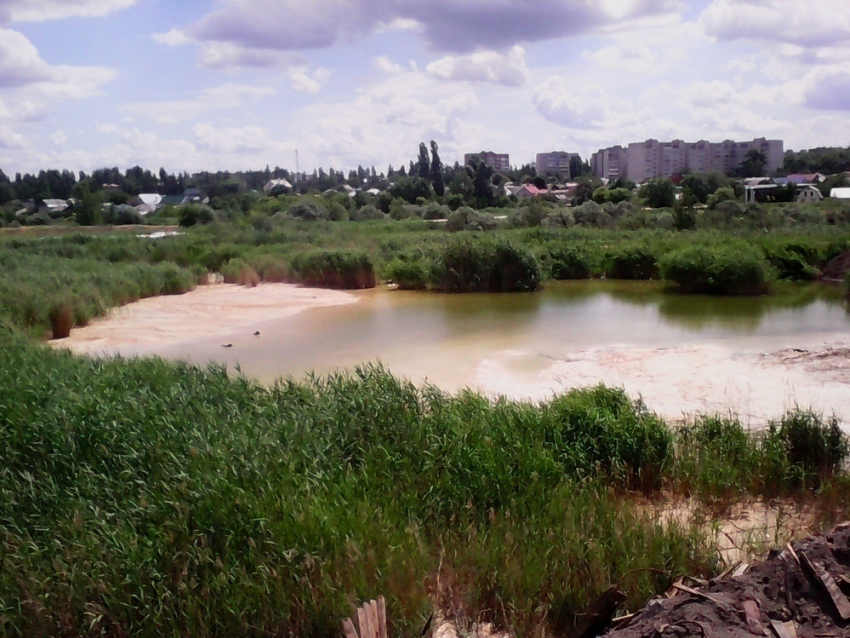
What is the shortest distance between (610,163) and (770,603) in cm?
12430

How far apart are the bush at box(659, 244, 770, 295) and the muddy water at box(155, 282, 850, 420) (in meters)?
0.67

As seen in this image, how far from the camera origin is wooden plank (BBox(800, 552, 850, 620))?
3.68m

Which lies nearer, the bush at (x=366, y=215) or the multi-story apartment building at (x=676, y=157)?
the bush at (x=366, y=215)

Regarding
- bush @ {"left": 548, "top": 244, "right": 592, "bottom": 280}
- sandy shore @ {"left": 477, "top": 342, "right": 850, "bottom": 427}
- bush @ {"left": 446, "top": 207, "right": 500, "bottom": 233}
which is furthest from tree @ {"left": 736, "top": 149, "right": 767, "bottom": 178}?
sandy shore @ {"left": 477, "top": 342, "right": 850, "bottom": 427}

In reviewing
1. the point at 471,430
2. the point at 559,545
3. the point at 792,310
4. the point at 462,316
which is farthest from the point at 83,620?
the point at 792,310

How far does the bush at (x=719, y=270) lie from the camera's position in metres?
19.9

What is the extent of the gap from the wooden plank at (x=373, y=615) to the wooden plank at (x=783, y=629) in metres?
1.90

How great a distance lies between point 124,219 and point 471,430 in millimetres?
53623

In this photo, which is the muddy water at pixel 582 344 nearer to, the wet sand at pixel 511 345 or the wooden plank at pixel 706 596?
the wet sand at pixel 511 345

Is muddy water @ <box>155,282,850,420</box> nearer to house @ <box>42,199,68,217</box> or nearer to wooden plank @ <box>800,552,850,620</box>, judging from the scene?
wooden plank @ <box>800,552,850,620</box>

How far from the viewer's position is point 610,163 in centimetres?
12206

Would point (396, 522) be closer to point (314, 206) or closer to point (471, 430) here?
point (471, 430)

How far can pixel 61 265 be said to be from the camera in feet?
70.7

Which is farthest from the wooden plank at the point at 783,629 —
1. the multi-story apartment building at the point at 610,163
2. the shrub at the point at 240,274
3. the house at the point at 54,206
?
the multi-story apartment building at the point at 610,163
